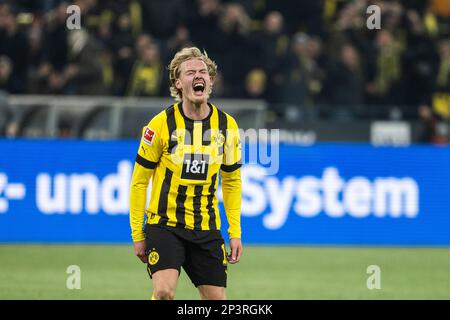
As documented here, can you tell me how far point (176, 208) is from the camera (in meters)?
7.89

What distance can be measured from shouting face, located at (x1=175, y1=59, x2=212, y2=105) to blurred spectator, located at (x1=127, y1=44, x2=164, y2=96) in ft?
32.8

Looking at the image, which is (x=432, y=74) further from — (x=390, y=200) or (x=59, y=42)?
(x=59, y=42)

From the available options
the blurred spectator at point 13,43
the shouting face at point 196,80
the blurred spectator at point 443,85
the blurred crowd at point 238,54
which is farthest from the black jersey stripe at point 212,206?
the blurred spectator at point 443,85

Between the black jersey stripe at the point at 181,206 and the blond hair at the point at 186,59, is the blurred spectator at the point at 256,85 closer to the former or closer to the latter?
the blond hair at the point at 186,59

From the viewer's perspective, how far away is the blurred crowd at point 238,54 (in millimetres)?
18297

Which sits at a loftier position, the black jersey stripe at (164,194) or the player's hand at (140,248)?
the black jersey stripe at (164,194)

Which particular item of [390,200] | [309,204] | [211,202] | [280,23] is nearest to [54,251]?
[309,204]

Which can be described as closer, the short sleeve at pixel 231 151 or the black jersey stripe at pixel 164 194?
the black jersey stripe at pixel 164 194

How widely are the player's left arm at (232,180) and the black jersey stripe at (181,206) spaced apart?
36 cm

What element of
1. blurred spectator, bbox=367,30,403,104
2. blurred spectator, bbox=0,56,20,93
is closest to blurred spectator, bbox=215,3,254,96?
blurred spectator, bbox=367,30,403,104

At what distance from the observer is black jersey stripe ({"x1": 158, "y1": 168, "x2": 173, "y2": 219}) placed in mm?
7898

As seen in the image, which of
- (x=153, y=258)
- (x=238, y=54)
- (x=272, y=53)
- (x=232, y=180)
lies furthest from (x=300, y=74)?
(x=153, y=258)

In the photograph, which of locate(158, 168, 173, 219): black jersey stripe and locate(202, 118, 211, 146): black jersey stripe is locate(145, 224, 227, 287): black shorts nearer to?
locate(158, 168, 173, 219): black jersey stripe

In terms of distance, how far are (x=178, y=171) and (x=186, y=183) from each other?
10cm
